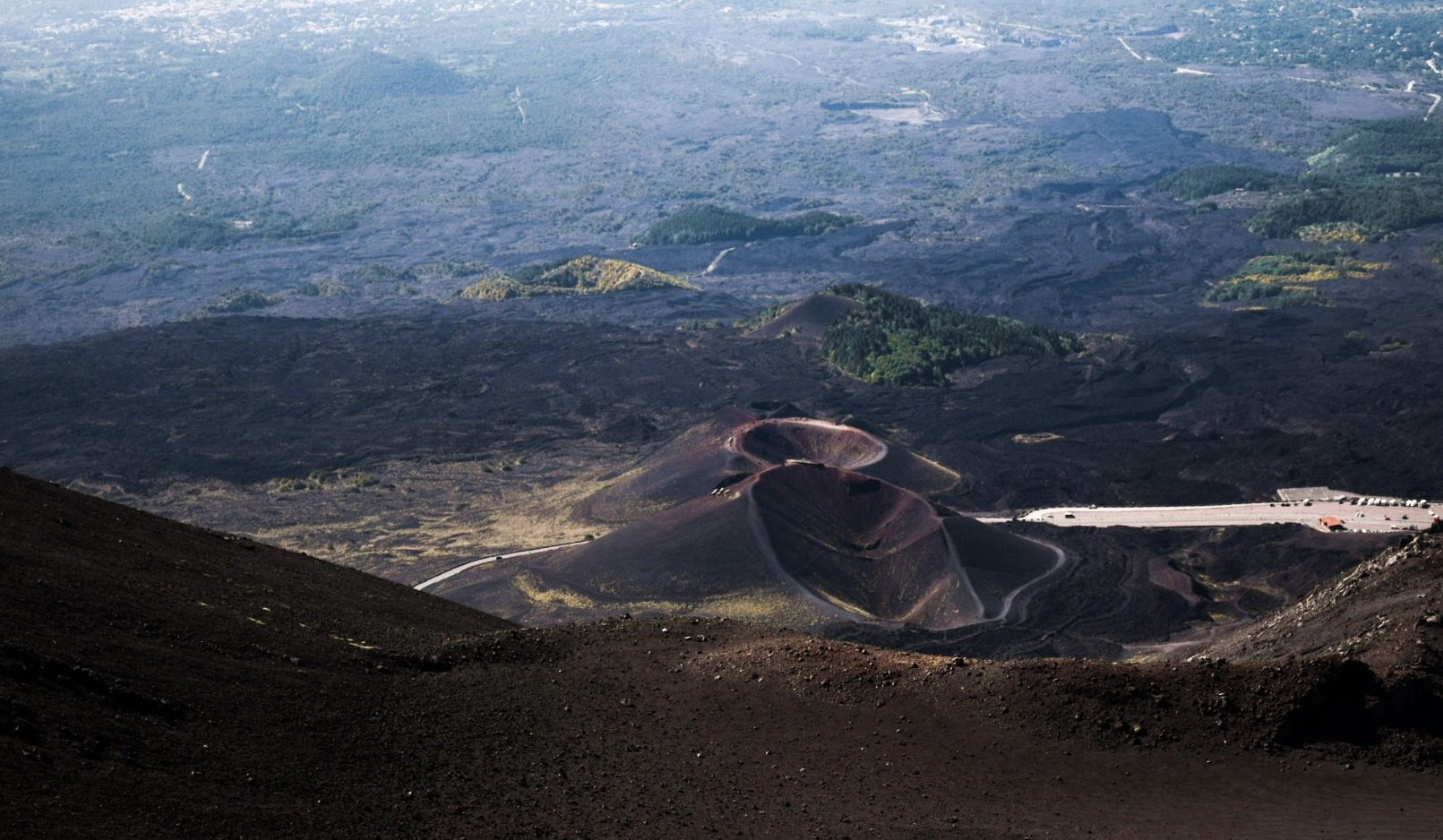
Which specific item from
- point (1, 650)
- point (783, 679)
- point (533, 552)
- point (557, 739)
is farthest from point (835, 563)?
point (1, 650)

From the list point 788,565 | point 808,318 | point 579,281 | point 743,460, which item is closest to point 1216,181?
point 579,281

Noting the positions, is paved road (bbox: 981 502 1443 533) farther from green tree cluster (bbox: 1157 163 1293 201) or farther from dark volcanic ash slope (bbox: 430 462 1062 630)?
green tree cluster (bbox: 1157 163 1293 201)

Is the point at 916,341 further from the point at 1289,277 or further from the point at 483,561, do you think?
the point at 483,561

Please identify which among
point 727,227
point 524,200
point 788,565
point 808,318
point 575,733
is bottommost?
point 524,200

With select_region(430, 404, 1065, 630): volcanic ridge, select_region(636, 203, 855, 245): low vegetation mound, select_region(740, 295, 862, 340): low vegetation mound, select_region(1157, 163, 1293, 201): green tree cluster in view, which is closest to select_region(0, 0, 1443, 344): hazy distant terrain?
select_region(636, 203, 855, 245): low vegetation mound

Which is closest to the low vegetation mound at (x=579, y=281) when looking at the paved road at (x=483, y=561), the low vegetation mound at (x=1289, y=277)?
the low vegetation mound at (x=1289, y=277)
